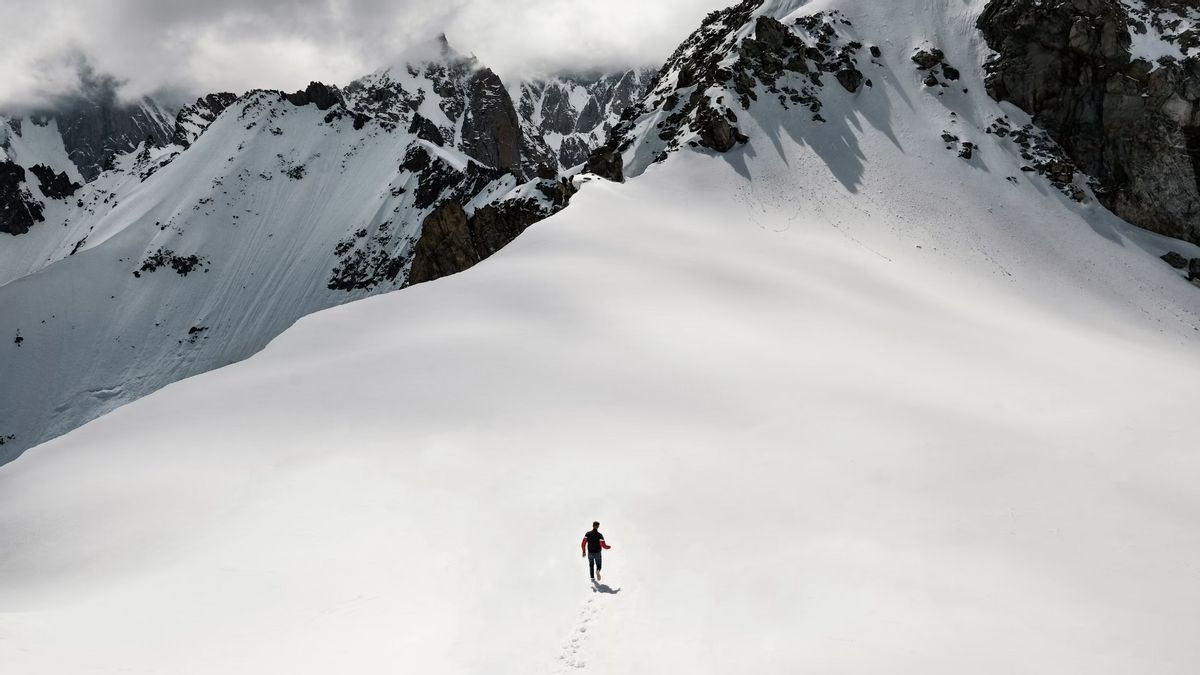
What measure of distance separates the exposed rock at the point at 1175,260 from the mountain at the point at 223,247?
7063 centimetres

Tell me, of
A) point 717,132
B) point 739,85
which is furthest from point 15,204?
point 717,132

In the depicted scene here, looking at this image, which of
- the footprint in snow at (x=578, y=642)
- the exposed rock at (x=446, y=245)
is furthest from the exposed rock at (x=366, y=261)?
the footprint in snow at (x=578, y=642)

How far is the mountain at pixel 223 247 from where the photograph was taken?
121 m

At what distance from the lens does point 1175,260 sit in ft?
164

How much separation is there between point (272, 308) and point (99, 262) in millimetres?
38570

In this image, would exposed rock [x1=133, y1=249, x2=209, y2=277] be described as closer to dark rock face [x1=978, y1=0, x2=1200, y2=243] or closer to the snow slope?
the snow slope

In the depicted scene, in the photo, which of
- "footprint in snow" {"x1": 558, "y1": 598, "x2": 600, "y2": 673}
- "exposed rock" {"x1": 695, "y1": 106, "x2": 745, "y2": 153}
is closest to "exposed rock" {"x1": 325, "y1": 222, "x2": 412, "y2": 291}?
"exposed rock" {"x1": 695, "y1": 106, "x2": 745, "y2": 153}

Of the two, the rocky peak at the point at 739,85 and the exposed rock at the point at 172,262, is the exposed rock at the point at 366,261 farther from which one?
the rocky peak at the point at 739,85

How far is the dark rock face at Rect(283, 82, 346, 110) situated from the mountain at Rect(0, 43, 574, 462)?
0.34 metres

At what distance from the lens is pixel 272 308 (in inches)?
5463

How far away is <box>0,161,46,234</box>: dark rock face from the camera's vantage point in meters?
176

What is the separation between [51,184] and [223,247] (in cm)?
8625

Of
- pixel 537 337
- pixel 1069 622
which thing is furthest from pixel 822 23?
pixel 1069 622

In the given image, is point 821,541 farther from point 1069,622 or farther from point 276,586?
point 276,586
